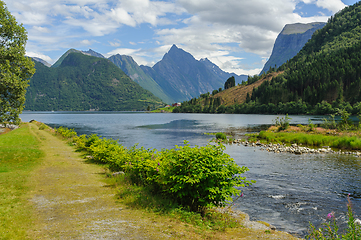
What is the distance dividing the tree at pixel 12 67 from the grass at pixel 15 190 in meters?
4.20

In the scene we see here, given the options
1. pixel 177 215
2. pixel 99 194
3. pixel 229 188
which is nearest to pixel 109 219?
pixel 177 215

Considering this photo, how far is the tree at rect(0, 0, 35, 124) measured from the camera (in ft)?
74.4

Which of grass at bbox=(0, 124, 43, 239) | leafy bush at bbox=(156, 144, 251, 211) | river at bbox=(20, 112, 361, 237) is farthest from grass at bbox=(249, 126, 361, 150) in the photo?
grass at bbox=(0, 124, 43, 239)

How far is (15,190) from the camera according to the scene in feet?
46.5

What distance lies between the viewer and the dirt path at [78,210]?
8903 millimetres

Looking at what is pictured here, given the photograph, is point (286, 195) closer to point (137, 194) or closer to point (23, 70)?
point (137, 194)

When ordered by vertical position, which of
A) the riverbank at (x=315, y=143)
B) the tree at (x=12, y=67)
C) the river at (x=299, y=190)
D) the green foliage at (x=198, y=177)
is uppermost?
the tree at (x=12, y=67)

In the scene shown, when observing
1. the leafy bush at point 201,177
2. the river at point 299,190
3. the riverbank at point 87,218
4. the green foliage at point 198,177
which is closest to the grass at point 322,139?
the river at point 299,190

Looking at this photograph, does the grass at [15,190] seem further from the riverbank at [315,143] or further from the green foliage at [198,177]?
the riverbank at [315,143]

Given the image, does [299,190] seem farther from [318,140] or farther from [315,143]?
[318,140]

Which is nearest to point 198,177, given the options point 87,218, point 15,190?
point 87,218

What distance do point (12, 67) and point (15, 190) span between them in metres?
15.5

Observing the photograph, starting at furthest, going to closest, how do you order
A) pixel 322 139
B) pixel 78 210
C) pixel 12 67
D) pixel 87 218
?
pixel 322 139
pixel 12 67
pixel 78 210
pixel 87 218

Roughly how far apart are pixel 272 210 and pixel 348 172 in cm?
1631
